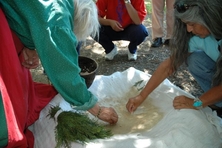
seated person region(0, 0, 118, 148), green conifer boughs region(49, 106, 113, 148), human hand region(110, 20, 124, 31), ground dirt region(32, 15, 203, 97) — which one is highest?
seated person region(0, 0, 118, 148)

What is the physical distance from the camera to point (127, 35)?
2990 mm

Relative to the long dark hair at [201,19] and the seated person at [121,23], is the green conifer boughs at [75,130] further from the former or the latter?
the seated person at [121,23]

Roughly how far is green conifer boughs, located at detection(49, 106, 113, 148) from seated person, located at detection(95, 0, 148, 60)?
4.71 feet

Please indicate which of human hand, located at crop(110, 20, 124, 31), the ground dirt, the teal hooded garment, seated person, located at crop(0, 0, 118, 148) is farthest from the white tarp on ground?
human hand, located at crop(110, 20, 124, 31)

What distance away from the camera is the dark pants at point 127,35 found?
292 cm

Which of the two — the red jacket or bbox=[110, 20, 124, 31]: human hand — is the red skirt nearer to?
bbox=[110, 20, 124, 31]: human hand

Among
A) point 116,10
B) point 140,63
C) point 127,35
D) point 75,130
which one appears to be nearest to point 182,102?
point 75,130

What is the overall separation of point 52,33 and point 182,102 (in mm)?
966

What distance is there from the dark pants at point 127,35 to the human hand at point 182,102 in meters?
1.24

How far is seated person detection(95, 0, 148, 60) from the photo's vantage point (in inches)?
112

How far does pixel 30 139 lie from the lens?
1695mm

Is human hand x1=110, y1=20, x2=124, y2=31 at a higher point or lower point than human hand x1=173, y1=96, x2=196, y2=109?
lower

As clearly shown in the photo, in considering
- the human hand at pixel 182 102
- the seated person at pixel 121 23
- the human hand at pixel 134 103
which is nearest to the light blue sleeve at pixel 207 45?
the human hand at pixel 182 102

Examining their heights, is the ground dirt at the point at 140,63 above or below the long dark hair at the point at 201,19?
below
